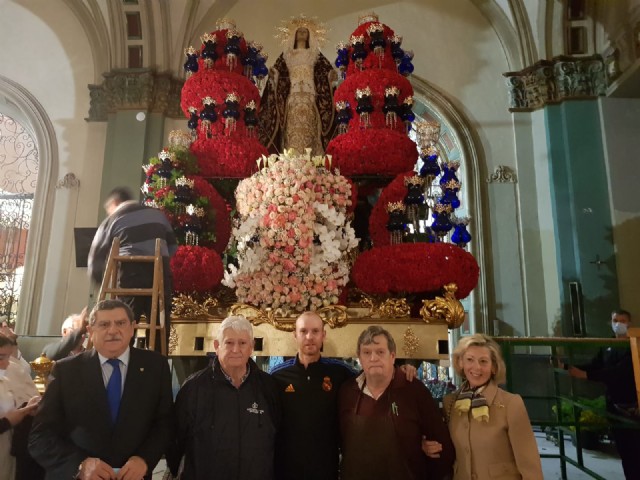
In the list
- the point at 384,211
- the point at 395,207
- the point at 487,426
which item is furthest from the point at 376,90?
the point at 487,426

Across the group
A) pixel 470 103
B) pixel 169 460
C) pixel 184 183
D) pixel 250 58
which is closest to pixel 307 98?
pixel 250 58

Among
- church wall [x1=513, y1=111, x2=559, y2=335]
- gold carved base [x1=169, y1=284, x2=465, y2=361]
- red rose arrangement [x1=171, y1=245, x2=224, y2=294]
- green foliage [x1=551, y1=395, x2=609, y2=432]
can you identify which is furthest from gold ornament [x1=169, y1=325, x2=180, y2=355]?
church wall [x1=513, y1=111, x2=559, y2=335]

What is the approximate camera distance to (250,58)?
6043 millimetres

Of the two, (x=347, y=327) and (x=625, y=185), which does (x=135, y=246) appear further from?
(x=625, y=185)

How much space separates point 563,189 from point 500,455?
22.7 feet

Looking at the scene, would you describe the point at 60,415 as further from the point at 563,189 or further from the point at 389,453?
the point at 563,189

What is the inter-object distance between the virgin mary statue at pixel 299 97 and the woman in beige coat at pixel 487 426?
4.18 metres

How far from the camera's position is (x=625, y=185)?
7.84 metres

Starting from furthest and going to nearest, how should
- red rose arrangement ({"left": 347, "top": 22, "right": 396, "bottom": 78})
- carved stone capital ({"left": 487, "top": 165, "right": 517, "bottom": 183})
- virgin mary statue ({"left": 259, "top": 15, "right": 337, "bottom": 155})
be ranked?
carved stone capital ({"left": 487, "top": 165, "right": 517, "bottom": 183}) < virgin mary statue ({"left": 259, "top": 15, "right": 337, "bottom": 155}) < red rose arrangement ({"left": 347, "top": 22, "right": 396, "bottom": 78})

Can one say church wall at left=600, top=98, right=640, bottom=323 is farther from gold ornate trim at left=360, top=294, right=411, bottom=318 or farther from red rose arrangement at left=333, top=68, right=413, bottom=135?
gold ornate trim at left=360, top=294, right=411, bottom=318

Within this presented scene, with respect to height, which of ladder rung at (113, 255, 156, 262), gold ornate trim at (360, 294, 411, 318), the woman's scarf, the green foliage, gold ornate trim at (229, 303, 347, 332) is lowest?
the green foliage

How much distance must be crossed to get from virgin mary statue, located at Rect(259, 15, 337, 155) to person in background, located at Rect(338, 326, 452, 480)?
418 centimetres

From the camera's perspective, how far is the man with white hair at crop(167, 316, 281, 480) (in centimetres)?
225

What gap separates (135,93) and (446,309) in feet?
24.0
